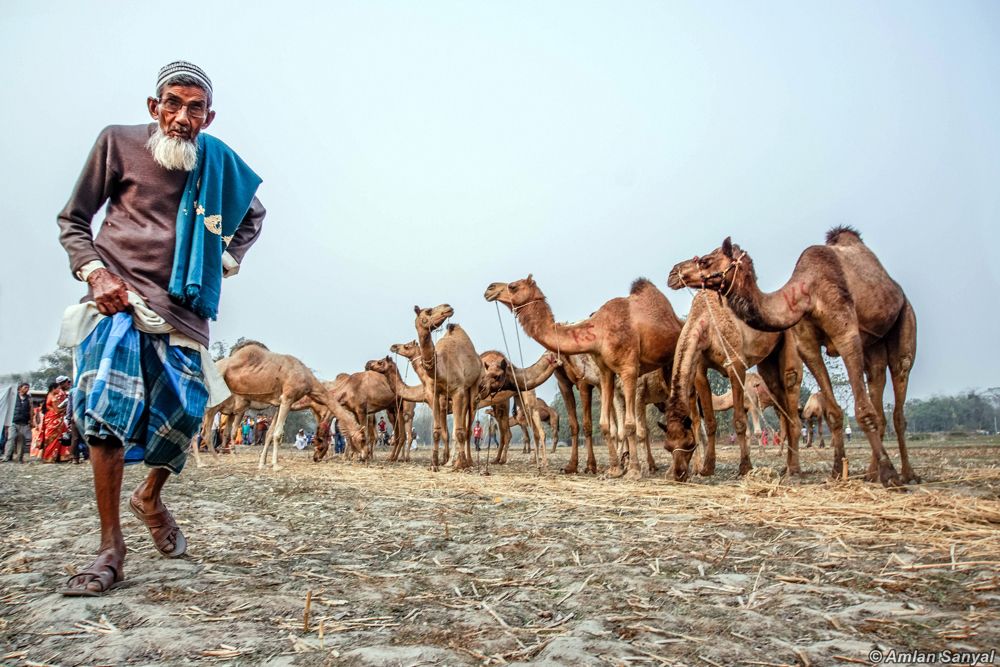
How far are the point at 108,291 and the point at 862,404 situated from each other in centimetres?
647

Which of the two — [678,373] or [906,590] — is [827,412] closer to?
[678,373]

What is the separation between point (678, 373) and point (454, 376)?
21.7ft

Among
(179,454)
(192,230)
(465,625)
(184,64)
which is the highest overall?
(184,64)

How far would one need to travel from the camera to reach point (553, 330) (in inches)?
393

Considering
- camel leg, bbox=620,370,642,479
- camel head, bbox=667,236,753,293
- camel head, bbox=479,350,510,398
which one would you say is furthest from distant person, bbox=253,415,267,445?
camel head, bbox=667,236,753,293

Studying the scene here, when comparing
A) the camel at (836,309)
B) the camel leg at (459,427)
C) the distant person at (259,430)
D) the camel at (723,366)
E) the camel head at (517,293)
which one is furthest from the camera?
the distant person at (259,430)

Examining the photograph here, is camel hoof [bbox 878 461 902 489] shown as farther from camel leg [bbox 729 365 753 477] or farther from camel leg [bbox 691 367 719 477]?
camel leg [bbox 691 367 719 477]

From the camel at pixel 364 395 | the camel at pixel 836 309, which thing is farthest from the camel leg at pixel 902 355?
the camel at pixel 364 395

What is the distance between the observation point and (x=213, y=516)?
5.39m

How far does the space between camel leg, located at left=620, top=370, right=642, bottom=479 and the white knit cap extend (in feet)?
21.6

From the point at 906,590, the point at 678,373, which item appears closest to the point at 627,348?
the point at 678,373

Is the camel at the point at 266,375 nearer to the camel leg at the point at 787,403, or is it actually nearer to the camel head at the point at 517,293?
the camel head at the point at 517,293

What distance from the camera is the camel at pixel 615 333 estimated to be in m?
9.36

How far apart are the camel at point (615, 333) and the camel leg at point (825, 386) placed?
2.24 meters
